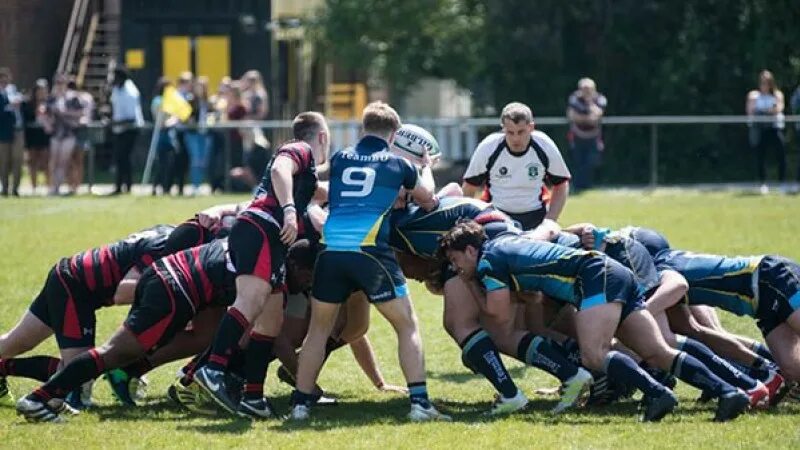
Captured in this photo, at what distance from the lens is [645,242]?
1012 centimetres

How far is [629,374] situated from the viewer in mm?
8945

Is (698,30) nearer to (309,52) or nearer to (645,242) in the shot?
(309,52)

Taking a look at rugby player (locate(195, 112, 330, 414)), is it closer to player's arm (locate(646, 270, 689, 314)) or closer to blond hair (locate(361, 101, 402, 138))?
blond hair (locate(361, 101, 402, 138))

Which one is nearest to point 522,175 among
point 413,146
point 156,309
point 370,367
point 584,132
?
point 413,146

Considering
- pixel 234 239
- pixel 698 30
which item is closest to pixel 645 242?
pixel 234 239

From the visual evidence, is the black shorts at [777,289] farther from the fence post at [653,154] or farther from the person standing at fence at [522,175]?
the fence post at [653,154]

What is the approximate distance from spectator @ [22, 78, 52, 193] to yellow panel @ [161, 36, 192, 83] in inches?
288

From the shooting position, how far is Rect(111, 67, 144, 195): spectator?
23750 mm

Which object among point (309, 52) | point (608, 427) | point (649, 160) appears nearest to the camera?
point (608, 427)

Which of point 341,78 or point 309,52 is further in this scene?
point 341,78

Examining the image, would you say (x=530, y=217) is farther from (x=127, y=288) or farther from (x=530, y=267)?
(x=127, y=288)

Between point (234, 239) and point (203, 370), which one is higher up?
point (234, 239)

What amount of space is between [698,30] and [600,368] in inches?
735

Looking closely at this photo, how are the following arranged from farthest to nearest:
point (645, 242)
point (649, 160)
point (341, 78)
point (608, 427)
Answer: point (341, 78)
point (649, 160)
point (645, 242)
point (608, 427)
